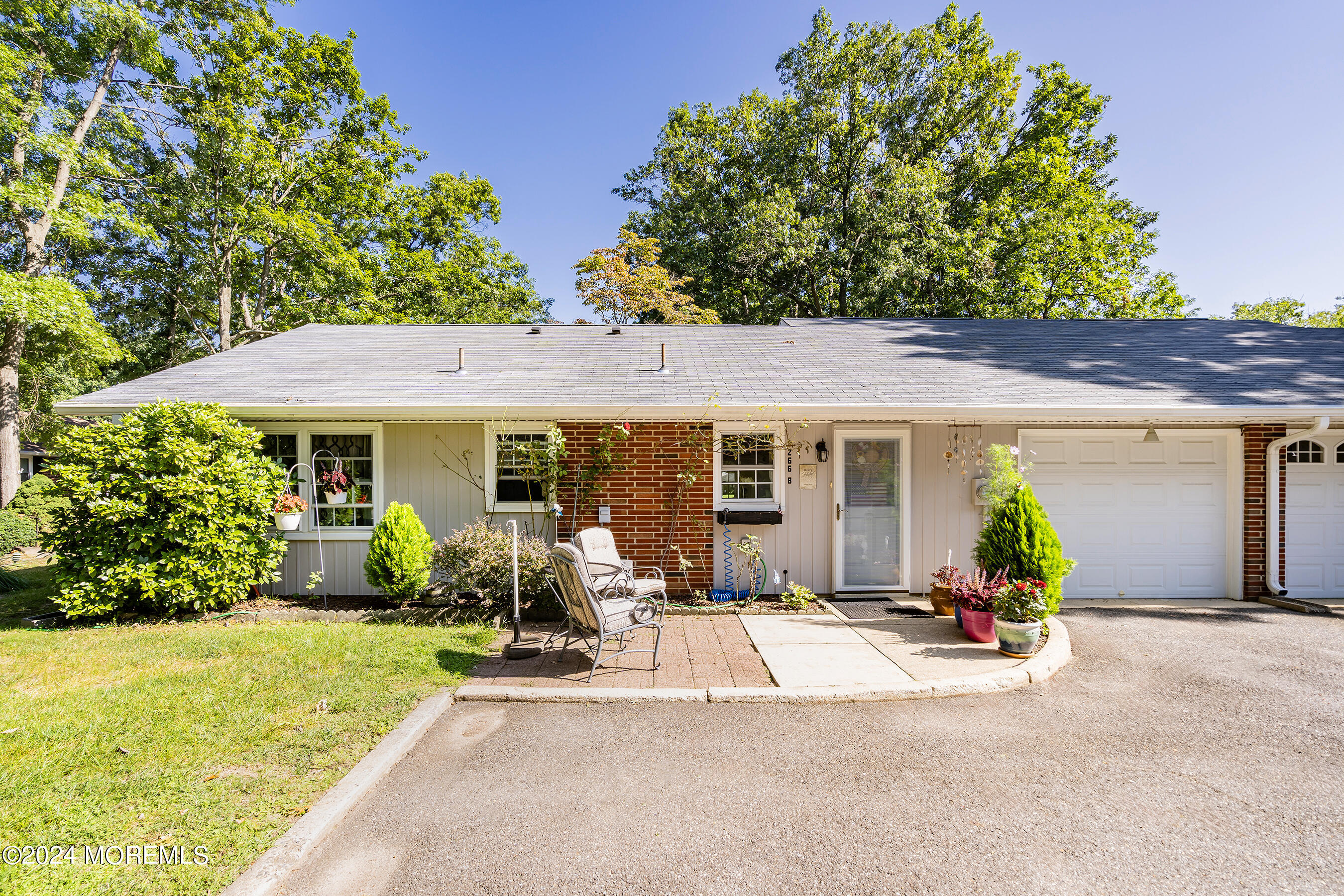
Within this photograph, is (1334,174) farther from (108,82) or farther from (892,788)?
(108,82)

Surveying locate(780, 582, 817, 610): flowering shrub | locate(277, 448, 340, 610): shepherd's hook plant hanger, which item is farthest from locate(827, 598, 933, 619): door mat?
locate(277, 448, 340, 610): shepherd's hook plant hanger

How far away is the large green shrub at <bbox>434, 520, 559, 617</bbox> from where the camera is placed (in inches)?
245

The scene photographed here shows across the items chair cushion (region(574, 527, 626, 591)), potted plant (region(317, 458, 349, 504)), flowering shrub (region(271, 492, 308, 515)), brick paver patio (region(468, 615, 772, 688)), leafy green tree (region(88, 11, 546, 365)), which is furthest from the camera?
leafy green tree (region(88, 11, 546, 365))

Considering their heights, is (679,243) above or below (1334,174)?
above

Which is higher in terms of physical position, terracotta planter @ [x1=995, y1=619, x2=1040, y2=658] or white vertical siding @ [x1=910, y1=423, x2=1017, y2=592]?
white vertical siding @ [x1=910, y1=423, x2=1017, y2=592]

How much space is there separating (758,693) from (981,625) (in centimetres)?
256

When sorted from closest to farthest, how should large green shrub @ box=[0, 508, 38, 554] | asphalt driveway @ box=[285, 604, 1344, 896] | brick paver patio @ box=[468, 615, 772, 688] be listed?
1. asphalt driveway @ box=[285, 604, 1344, 896]
2. brick paver patio @ box=[468, 615, 772, 688]
3. large green shrub @ box=[0, 508, 38, 554]

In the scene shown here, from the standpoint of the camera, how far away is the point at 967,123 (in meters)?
21.5

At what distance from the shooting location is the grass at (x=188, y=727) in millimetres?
2613

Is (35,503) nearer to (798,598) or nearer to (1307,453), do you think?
(798,598)

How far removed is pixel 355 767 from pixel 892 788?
301 cm

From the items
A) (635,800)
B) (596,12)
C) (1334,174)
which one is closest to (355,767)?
(635,800)

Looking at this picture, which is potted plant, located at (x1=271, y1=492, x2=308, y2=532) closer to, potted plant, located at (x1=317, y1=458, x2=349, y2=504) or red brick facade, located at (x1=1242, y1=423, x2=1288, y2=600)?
potted plant, located at (x1=317, y1=458, x2=349, y2=504)

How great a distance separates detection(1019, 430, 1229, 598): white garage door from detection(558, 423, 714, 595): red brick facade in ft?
14.5
